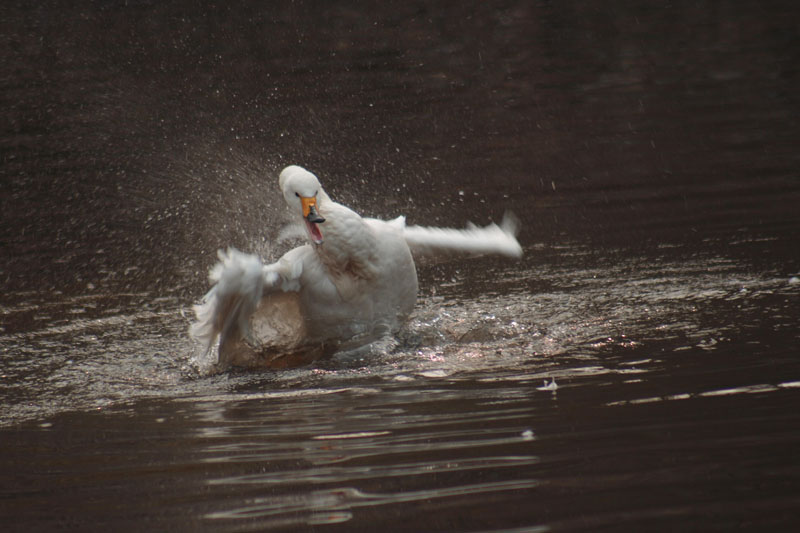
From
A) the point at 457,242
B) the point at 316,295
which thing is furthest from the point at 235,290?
the point at 457,242

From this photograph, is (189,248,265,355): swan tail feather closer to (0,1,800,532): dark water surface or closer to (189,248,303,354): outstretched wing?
(189,248,303,354): outstretched wing

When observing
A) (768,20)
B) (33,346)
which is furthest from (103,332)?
(768,20)

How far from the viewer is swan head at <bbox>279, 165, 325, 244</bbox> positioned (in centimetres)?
548

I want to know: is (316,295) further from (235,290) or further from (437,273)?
(437,273)

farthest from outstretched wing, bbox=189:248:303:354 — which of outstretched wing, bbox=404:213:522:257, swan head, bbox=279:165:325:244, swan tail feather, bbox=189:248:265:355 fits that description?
outstretched wing, bbox=404:213:522:257

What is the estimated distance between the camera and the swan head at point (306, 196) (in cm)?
548

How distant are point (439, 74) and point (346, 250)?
965 centimetres

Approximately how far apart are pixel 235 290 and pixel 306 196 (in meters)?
0.67

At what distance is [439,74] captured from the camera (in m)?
14.8

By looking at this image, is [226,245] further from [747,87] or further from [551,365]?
[747,87]

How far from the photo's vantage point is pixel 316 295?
5609mm

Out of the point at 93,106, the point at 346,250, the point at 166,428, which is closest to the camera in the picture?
the point at 166,428

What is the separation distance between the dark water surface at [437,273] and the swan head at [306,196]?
0.70 m

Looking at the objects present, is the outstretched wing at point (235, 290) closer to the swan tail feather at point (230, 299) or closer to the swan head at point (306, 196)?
the swan tail feather at point (230, 299)
